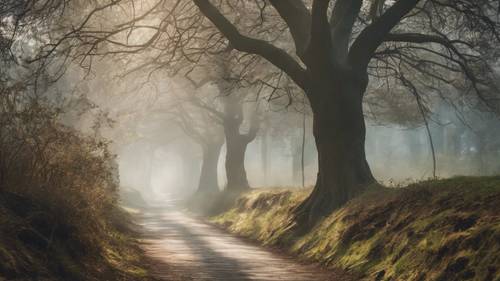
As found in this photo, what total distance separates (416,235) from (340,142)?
590 centimetres

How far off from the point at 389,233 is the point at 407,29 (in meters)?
15.2

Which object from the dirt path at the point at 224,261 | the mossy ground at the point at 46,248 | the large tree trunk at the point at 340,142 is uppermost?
the large tree trunk at the point at 340,142

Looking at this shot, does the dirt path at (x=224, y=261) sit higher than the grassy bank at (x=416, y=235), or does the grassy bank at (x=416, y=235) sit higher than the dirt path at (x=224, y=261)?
the grassy bank at (x=416, y=235)

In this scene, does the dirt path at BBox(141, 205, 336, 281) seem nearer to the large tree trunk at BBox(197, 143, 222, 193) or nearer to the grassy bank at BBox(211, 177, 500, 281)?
the grassy bank at BBox(211, 177, 500, 281)

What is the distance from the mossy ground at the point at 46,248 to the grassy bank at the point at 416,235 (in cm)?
386

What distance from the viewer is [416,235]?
29.3 feet

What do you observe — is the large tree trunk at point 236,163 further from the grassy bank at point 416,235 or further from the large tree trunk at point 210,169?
the grassy bank at point 416,235

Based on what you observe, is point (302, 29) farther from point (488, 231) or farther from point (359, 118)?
point (488, 231)

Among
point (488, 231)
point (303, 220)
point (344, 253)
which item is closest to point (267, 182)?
point (303, 220)

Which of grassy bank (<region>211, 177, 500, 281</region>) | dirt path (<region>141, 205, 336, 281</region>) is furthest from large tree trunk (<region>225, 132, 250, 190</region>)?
grassy bank (<region>211, 177, 500, 281</region>)

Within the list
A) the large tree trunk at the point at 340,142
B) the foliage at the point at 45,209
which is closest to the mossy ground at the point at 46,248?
the foliage at the point at 45,209

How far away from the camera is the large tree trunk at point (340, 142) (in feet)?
48.1

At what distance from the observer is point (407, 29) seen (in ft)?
77.4

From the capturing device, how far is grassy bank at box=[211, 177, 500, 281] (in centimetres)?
716
